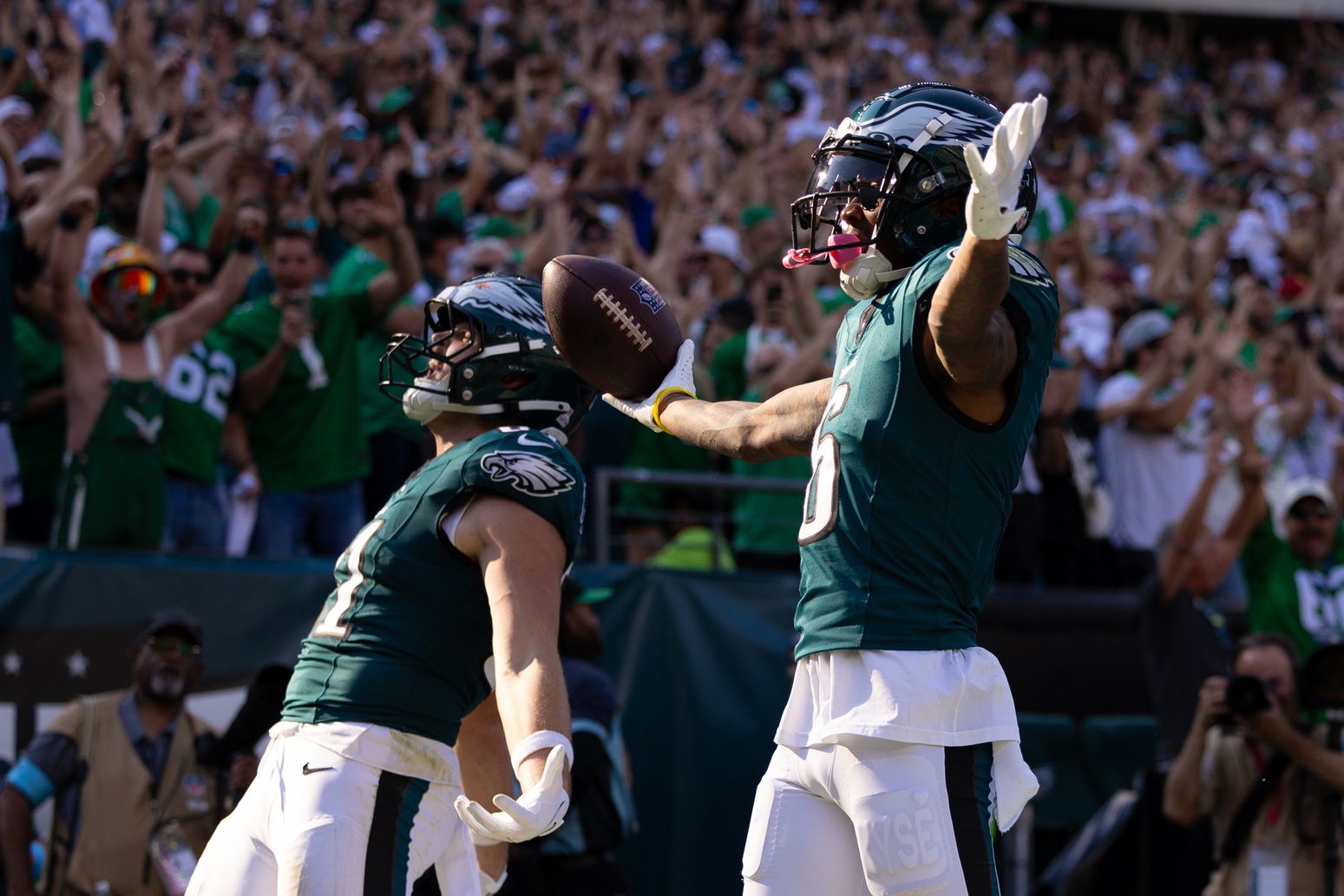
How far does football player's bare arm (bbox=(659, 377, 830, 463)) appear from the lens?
3.27 m

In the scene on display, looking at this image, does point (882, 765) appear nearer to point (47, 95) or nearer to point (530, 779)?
point (530, 779)

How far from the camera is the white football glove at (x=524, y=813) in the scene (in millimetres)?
2910

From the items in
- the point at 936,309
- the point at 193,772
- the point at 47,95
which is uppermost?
the point at 47,95

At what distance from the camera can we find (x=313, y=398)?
7531 millimetres

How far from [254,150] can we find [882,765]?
7985 mm

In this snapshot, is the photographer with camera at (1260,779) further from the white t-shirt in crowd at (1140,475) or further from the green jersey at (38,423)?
the green jersey at (38,423)

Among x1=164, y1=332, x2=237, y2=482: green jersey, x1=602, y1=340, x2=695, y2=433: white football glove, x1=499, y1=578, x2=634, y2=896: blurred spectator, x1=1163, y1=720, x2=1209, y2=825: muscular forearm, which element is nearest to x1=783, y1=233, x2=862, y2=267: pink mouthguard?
x1=602, y1=340, x2=695, y2=433: white football glove

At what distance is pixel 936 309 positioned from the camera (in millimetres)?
2729

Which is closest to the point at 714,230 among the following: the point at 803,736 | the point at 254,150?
the point at 254,150

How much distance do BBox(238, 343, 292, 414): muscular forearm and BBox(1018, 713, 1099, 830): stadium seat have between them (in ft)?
12.9

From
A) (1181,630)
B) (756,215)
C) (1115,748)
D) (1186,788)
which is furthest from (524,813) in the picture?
(756,215)

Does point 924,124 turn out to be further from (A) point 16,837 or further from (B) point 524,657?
(A) point 16,837

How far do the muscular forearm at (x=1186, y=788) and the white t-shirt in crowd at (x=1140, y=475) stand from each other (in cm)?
230

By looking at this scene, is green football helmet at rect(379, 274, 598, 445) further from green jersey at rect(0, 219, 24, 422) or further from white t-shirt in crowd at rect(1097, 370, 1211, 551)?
white t-shirt in crowd at rect(1097, 370, 1211, 551)
